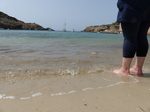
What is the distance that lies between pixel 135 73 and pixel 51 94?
133 cm

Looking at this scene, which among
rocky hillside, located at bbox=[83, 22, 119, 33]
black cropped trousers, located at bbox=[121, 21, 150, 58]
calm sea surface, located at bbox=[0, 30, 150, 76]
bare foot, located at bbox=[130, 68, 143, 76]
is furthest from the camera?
rocky hillside, located at bbox=[83, 22, 119, 33]

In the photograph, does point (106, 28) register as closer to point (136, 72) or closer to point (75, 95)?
point (136, 72)

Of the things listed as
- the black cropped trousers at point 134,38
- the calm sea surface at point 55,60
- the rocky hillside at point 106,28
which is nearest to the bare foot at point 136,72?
the black cropped trousers at point 134,38

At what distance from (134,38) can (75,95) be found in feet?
3.81

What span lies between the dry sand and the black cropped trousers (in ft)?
1.28

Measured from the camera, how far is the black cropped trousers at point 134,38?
72.3 inches

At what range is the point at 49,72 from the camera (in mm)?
1975

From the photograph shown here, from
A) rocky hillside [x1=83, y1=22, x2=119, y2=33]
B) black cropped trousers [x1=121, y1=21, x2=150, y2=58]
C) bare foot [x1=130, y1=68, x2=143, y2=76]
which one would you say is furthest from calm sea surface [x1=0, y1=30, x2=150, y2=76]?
rocky hillside [x1=83, y1=22, x2=119, y2=33]

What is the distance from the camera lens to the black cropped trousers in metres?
1.84

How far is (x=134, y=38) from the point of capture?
1.86 meters

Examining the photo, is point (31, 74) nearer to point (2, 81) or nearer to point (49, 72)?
point (49, 72)

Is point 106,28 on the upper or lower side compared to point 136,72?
upper

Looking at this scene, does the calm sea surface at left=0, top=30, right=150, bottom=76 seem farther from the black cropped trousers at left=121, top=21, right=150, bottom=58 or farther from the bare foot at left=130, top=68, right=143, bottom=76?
the black cropped trousers at left=121, top=21, right=150, bottom=58

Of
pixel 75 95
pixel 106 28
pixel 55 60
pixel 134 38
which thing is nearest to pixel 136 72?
pixel 134 38
